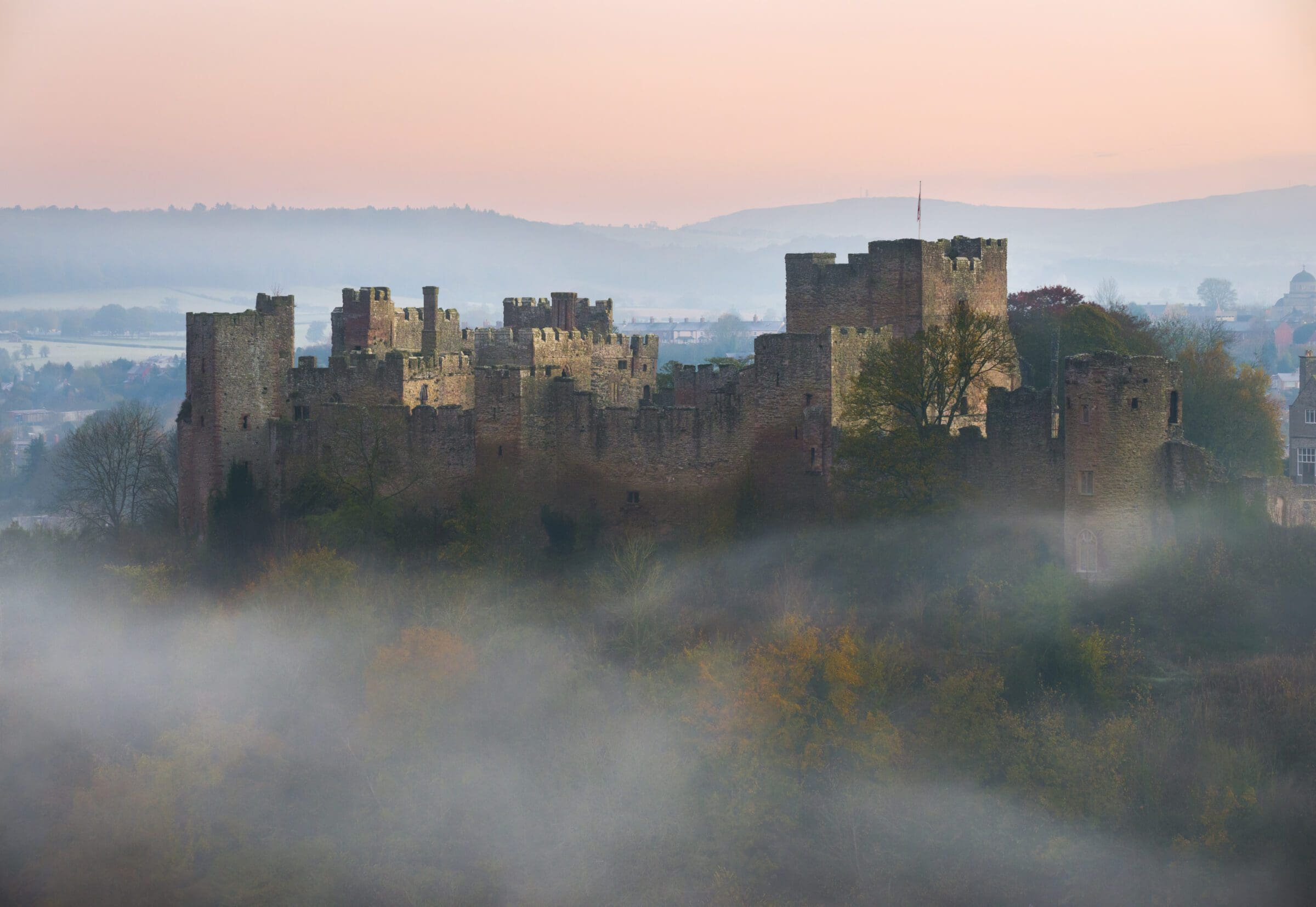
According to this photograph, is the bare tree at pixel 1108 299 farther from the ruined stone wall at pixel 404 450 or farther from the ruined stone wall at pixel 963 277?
the ruined stone wall at pixel 404 450

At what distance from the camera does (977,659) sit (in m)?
31.5

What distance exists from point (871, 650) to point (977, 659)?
183 cm

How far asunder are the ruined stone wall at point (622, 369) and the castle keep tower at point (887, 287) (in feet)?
11.9

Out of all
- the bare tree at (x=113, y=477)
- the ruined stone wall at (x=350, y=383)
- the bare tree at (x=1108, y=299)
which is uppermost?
the bare tree at (x=1108, y=299)

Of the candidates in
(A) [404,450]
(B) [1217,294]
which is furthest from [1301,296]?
(A) [404,450]

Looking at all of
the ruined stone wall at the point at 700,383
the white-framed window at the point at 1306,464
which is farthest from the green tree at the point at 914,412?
the white-framed window at the point at 1306,464

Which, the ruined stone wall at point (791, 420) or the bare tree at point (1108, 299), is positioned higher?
the bare tree at point (1108, 299)

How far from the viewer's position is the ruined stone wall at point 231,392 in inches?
1532

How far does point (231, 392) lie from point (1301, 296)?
497ft

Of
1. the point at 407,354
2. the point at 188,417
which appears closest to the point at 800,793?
the point at 407,354

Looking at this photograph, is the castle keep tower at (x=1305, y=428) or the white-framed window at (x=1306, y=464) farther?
the castle keep tower at (x=1305, y=428)

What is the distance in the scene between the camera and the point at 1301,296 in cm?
17312

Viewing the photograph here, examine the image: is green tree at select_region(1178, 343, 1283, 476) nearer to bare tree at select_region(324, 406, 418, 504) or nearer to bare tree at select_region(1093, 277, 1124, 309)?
bare tree at select_region(1093, 277, 1124, 309)

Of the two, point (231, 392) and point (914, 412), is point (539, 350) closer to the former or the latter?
point (231, 392)
